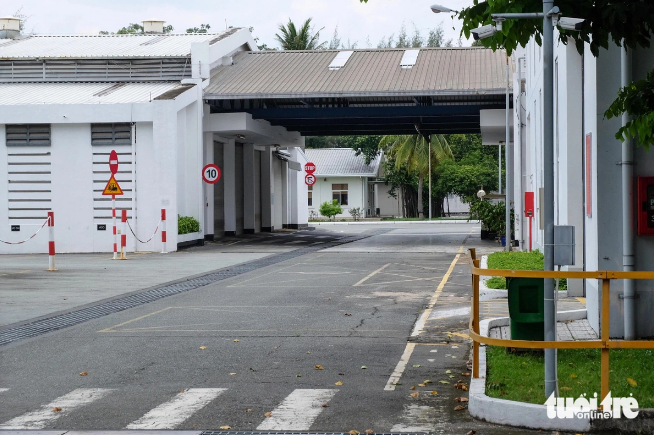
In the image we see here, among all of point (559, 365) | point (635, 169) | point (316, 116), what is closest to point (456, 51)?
point (316, 116)

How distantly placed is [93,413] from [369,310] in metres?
7.14

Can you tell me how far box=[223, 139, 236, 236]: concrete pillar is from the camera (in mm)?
40625

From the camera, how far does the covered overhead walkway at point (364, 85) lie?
106 feet

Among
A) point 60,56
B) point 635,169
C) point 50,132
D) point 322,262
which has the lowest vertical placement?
point 322,262

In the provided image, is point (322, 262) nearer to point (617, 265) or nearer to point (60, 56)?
point (617, 265)

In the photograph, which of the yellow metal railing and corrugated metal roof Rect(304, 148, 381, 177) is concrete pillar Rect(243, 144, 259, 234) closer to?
corrugated metal roof Rect(304, 148, 381, 177)

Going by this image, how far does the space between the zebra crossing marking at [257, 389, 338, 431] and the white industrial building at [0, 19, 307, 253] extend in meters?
22.5

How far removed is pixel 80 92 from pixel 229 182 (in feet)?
30.6

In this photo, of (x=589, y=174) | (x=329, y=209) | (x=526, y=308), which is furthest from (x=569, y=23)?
(x=329, y=209)

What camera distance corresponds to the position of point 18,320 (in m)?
13.5

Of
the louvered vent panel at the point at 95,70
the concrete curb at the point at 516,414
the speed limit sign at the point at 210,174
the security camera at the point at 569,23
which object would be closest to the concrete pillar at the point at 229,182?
the louvered vent panel at the point at 95,70

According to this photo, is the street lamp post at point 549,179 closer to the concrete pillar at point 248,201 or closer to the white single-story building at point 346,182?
the concrete pillar at point 248,201

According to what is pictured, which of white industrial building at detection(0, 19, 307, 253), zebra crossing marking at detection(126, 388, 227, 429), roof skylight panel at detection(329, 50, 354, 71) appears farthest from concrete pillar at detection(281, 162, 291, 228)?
zebra crossing marking at detection(126, 388, 227, 429)

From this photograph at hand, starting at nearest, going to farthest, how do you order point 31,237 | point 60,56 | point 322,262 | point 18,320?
point 18,320, point 322,262, point 31,237, point 60,56
